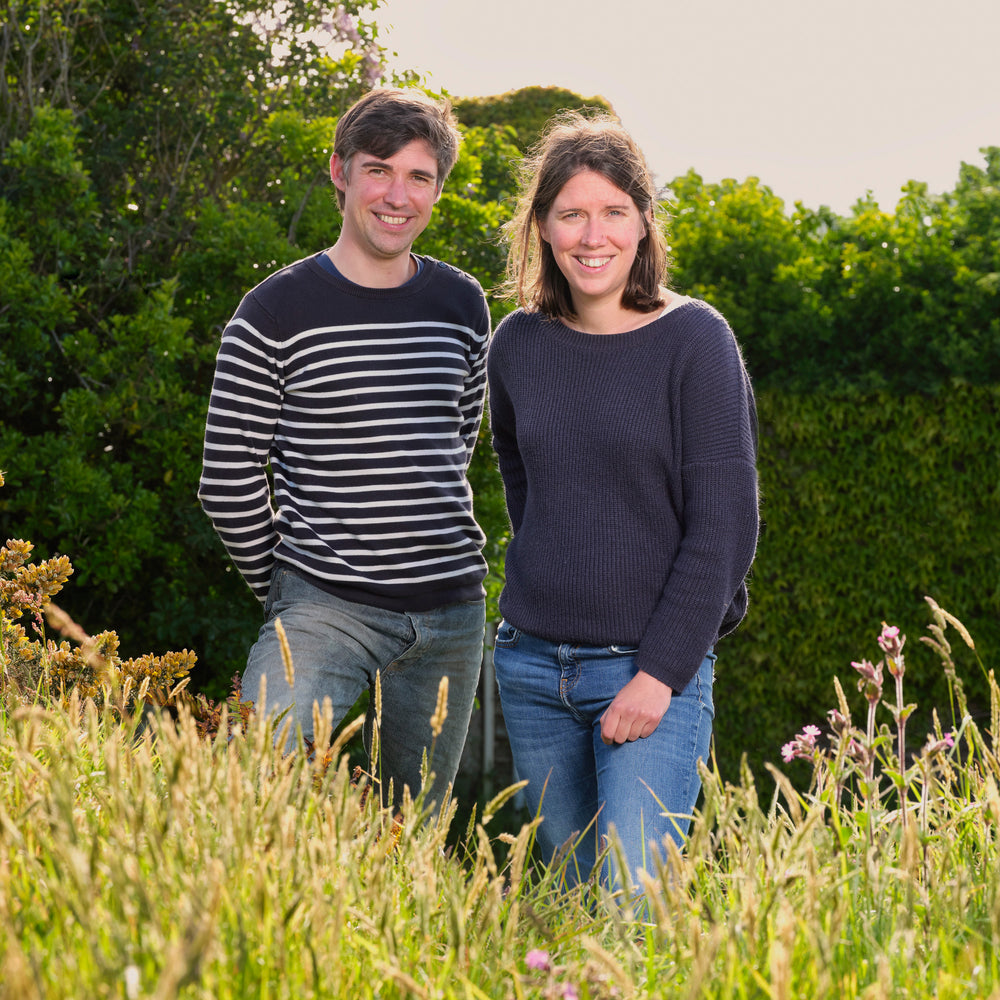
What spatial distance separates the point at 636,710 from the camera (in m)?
2.51

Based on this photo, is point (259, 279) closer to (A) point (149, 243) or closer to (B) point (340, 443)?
(A) point (149, 243)

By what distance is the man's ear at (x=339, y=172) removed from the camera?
331cm

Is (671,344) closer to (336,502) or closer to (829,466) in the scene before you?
(336,502)

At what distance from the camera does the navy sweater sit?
255 cm

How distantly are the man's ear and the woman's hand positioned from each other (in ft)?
5.63

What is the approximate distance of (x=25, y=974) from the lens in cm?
118

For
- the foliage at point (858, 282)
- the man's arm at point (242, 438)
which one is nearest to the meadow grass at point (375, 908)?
the man's arm at point (242, 438)

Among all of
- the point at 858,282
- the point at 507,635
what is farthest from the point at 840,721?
the point at 858,282

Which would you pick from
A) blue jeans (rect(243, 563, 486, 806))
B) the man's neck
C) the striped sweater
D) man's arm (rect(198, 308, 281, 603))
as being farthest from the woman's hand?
the man's neck

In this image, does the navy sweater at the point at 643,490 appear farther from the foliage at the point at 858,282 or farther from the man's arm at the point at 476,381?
the foliage at the point at 858,282

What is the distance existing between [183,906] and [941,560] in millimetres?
6503

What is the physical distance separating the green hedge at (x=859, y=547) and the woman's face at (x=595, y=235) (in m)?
4.75

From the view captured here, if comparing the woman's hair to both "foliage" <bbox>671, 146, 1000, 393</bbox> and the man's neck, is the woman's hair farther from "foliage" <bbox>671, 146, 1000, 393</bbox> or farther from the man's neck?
"foliage" <bbox>671, 146, 1000, 393</bbox>

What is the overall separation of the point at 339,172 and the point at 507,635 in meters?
1.49
